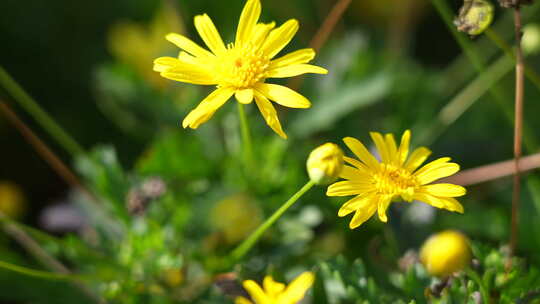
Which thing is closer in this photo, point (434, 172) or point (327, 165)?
point (327, 165)

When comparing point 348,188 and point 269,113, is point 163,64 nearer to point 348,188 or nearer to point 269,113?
point 269,113

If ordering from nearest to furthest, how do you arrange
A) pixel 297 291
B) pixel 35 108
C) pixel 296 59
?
pixel 297 291 < pixel 296 59 < pixel 35 108

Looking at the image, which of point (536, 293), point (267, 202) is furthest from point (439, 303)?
point (267, 202)

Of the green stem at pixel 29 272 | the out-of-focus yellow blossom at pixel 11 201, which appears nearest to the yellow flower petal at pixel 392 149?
the green stem at pixel 29 272

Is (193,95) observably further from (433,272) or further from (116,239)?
(433,272)

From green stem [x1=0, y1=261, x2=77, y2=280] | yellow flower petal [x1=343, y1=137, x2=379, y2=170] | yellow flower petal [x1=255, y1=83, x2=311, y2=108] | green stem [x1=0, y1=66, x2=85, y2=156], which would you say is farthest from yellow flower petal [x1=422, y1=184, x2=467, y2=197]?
green stem [x1=0, y1=66, x2=85, y2=156]

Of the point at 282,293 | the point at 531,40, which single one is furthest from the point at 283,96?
the point at 531,40
